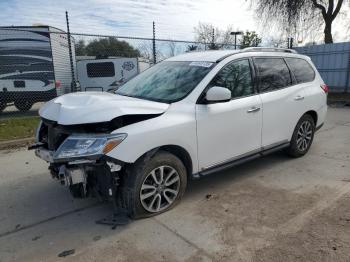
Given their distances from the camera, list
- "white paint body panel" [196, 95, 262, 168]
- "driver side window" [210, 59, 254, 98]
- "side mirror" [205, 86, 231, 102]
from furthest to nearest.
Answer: "driver side window" [210, 59, 254, 98] < "white paint body panel" [196, 95, 262, 168] < "side mirror" [205, 86, 231, 102]

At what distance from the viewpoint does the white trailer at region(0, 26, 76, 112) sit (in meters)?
11.9

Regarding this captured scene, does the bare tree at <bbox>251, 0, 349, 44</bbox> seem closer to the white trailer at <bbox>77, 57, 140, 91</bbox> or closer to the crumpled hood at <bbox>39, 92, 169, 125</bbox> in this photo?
the white trailer at <bbox>77, 57, 140, 91</bbox>

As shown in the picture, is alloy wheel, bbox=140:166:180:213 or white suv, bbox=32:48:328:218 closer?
white suv, bbox=32:48:328:218

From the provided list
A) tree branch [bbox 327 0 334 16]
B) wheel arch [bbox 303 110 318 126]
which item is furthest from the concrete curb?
tree branch [bbox 327 0 334 16]

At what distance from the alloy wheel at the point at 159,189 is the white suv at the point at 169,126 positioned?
0.01 metres

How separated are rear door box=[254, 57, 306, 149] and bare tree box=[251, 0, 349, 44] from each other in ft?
54.0

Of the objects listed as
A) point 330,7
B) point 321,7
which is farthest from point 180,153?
point 321,7

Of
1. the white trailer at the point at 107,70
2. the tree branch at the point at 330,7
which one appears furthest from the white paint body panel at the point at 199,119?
the tree branch at the point at 330,7

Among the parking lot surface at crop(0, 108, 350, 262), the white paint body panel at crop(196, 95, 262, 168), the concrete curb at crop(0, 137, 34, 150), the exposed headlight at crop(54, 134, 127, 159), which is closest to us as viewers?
the parking lot surface at crop(0, 108, 350, 262)

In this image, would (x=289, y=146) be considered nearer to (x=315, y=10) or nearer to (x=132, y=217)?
(x=132, y=217)

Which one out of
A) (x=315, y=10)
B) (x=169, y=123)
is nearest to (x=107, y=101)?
(x=169, y=123)

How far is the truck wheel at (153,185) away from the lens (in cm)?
342

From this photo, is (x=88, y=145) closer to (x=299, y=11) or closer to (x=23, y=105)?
(x=23, y=105)

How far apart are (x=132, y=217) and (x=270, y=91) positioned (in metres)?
2.74
